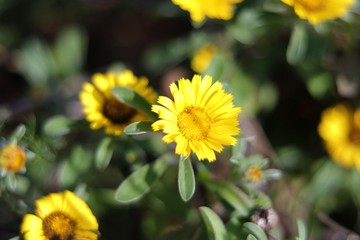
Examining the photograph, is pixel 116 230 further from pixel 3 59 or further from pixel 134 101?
pixel 3 59

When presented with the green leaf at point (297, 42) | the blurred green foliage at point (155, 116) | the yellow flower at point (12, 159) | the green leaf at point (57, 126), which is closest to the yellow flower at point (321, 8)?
the blurred green foliage at point (155, 116)

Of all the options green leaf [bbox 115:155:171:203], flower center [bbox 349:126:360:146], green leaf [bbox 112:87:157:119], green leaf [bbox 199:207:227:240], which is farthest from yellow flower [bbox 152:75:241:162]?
flower center [bbox 349:126:360:146]

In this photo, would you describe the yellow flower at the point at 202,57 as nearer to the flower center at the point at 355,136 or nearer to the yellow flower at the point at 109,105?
the yellow flower at the point at 109,105

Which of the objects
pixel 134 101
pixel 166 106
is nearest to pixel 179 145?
pixel 166 106

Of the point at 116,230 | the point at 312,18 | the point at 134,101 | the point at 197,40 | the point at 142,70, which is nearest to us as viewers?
the point at 134,101

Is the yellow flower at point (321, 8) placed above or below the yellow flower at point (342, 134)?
above

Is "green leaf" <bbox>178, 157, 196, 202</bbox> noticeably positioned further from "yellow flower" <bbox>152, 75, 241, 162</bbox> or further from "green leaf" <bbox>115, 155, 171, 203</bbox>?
"green leaf" <bbox>115, 155, 171, 203</bbox>
